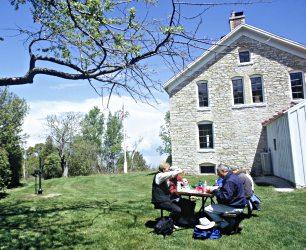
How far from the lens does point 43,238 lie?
256 inches

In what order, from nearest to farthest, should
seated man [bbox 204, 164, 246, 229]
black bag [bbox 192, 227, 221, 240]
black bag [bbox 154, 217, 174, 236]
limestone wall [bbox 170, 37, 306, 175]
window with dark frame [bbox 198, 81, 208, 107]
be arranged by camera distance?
1. black bag [bbox 192, 227, 221, 240]
2. seated man [bbox 204, 164, 246, 229]
3. black bag [bbox 154, 217, 174, 236]
4. limestone wall [bbox 170, 37, 306, 175]
5. window with dark frame [bbox 198, 81, 208, 107]

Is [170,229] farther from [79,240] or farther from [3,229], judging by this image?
[3,229]

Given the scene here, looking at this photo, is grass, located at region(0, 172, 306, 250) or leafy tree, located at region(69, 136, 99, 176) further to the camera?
leafy tree, located at region(69, 136, 99, 176)

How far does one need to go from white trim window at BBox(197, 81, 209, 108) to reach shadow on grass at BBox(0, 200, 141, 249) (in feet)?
41.2

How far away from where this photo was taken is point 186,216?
7375mm

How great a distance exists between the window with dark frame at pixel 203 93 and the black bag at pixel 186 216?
14.8 m

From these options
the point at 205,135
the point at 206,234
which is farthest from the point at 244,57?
the point at 206,234

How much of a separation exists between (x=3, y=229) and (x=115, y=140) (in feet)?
184

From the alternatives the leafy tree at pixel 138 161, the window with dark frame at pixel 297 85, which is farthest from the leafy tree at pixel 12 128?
the leafy tree at pixel 138 161

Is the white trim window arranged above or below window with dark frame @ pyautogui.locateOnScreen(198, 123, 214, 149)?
above

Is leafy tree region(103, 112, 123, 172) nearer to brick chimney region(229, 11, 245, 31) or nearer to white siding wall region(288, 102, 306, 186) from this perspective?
brick chimney region(229, 11, 245, 31)

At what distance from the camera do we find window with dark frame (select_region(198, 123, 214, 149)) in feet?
69.9

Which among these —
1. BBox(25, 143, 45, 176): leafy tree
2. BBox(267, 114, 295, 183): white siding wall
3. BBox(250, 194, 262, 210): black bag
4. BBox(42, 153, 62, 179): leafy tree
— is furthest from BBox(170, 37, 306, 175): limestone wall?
BBox(25, 143, 45, 176): leafy tree

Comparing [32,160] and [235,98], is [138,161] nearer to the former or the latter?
[32,160]
